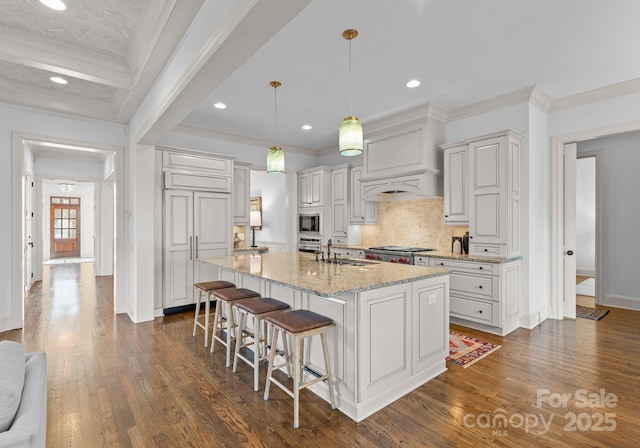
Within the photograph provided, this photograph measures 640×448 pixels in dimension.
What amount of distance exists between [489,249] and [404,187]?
1.41 meters

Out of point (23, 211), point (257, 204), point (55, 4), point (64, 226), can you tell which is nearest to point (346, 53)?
point (55, 4)

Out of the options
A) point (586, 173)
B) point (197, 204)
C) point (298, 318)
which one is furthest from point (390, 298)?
point (586, 173)

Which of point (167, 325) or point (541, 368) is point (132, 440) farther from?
point (541, 368)

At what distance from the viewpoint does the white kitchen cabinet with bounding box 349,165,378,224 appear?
5.68 metres

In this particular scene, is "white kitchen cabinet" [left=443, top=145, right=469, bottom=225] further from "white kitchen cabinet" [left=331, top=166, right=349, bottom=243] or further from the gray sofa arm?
the gray sofa arm

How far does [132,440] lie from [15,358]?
101 centimetres

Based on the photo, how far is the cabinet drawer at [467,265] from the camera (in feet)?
12.3

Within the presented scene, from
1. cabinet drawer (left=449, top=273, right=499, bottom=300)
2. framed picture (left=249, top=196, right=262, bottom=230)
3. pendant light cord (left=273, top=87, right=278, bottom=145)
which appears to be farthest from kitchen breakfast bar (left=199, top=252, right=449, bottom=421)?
framed picture (left=249, top=196, right=262, bottom=230)

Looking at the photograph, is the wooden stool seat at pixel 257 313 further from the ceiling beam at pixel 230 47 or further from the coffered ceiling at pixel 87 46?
the coffered ceiling at pixel 87 46

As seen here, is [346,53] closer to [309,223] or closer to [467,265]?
[467,265]

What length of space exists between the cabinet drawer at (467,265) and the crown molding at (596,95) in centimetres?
231

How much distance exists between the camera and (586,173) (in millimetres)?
7266

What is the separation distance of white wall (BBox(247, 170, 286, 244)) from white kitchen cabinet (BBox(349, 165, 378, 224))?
5.22 ft

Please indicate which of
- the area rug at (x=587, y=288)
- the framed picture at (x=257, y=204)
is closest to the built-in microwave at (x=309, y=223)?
the framed picture at (x=257, y=204)
